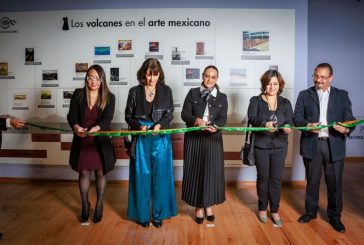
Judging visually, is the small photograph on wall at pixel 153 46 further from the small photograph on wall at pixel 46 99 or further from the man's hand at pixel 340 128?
the man's hand at pixel 340 128

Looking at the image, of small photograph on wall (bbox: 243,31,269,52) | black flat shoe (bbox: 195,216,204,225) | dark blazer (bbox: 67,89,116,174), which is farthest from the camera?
small photograph on wall (bbox: 243,31,269,52)

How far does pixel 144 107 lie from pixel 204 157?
76 centimetres

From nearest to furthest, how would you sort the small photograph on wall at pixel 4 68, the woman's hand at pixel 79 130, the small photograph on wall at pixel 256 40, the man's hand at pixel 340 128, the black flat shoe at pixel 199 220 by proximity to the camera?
1. the man's hand at pixel 340 128
2. the woman's hand at pixel 79 130
3. the black flat shoe at pixel 199 220
4. the small photograph on wall at pixel 256 40
5. the small photograph on wall at pixel 4 68

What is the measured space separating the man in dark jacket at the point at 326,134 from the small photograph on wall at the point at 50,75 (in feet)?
11.1

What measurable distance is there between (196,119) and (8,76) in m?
3.24

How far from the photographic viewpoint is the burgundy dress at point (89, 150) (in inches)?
124

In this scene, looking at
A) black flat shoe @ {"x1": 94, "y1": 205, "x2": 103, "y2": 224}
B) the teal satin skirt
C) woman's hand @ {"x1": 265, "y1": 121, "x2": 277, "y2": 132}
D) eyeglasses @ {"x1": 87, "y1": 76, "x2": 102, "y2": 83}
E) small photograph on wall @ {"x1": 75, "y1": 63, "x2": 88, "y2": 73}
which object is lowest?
black flat shoe @ {"x1": 94, "y1": 205, "x2": 103, "y2": 224}

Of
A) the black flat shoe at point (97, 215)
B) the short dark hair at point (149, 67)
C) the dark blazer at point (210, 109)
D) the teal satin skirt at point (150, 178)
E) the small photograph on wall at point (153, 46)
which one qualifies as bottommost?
the black flat shoe at point (97, 215)

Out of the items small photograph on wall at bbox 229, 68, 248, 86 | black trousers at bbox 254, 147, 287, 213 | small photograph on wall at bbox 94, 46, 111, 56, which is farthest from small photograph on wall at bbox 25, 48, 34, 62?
black trousers at bbox 254, 147, 287, 213

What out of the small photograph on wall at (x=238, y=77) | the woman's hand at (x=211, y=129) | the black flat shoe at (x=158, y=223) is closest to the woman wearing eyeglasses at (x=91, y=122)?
the black flat shoe at (x=158, y=223)

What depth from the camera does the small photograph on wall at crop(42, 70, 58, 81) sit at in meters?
4.70

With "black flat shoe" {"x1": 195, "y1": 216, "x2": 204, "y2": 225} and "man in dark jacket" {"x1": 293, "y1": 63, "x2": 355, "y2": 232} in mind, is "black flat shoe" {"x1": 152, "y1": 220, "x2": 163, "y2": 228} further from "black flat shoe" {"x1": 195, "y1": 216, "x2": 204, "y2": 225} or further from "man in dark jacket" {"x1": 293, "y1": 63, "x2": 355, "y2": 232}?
"man in dark jacket" {"x1": 293, "y1": 63, "x2": 355, "y2": 232}

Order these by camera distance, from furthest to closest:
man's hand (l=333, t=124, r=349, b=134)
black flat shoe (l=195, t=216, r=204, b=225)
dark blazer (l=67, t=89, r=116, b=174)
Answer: black flat shoe (l=195, t=216, r=204, b=225) < dark blazer (l=67, t=89, r=116, b=174) < man's hand (l=333, t=124, r=349, b=134)

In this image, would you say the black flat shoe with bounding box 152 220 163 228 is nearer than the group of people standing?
No
